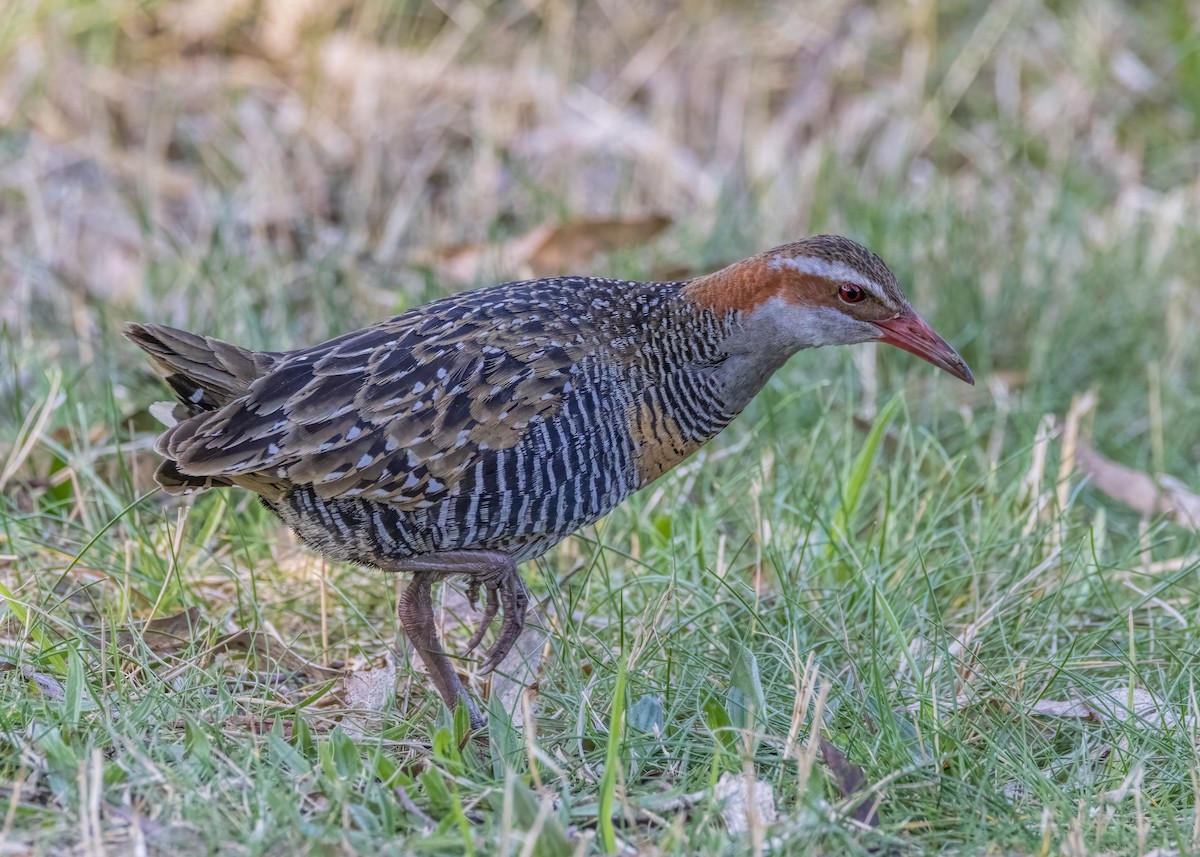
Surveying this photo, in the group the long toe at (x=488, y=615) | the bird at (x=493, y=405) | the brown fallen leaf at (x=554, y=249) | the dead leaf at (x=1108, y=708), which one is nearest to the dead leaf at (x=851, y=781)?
the dead leaf at (x=1108, y=708)

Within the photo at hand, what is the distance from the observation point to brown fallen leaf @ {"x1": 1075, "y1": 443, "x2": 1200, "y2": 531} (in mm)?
5020

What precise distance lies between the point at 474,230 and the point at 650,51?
81.3 inches

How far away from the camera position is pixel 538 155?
7719 millimetres

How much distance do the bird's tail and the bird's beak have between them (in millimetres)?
1590

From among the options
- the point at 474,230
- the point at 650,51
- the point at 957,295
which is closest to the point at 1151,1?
the point at 650,51

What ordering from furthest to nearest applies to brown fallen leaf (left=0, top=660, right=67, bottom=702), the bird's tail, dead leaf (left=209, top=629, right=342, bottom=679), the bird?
dead leaf (left=209, top=629, right=342, bottom=679) < the bird's tail < the bird < brown fallen leaf (left=0, top=660, right=67, bottom=702)

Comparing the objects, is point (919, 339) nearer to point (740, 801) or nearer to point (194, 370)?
point (740, 801)

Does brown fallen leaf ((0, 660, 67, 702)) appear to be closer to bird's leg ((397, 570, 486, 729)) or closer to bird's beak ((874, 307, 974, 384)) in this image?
bird's leg ((397, 570, 486, 729))

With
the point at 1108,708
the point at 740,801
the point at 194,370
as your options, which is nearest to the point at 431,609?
the point at 194,370

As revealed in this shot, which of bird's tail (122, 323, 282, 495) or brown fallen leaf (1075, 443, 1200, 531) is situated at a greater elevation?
bird's tail (122, 323, 282, 495)

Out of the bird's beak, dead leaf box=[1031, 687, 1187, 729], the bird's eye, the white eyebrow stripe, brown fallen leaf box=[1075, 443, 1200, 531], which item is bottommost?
brown fallen leaf box=[1075, 443, 1200, 531]

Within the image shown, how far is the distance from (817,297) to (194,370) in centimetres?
158

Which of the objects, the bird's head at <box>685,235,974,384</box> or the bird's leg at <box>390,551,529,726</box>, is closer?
the bird's leg at <box>390,551,529,726</box>

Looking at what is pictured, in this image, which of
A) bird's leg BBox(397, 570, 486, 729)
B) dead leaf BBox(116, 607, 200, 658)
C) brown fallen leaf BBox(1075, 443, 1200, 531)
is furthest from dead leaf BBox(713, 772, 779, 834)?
brown fallen leaf BBox(1075, 443, 1200, 531)
